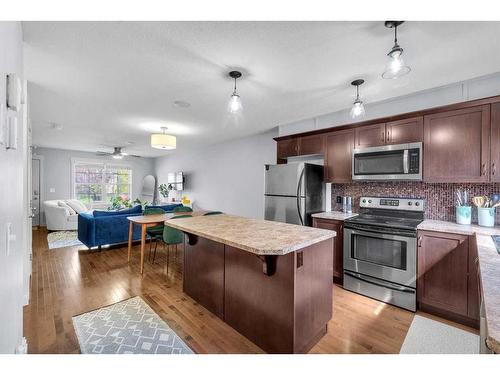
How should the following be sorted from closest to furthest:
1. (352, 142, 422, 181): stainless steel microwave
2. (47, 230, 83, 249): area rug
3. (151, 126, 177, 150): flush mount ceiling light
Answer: (352, 142, 422, 181): stainless steel microwave
(151, 126, 177, 150): flush mount ceiling light
(47, 230, 83, 249): area rug

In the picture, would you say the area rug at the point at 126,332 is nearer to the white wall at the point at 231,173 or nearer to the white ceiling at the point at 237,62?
the white ceiling at the point at 237,62

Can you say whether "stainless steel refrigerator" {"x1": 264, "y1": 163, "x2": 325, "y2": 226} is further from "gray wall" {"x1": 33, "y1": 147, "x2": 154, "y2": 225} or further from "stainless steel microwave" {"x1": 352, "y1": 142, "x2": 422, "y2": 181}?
"gray wall" {"x1": 33, "y1": 147, "x2": 154, "y2": 225}

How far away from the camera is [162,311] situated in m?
2.19

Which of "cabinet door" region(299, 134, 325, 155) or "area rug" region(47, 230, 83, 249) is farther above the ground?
"cabinet door" region(299, 134, 325, 155)

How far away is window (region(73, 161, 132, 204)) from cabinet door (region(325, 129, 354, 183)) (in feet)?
26.0

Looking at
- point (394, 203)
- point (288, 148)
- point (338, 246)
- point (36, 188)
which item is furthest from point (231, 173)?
point (36, 188)

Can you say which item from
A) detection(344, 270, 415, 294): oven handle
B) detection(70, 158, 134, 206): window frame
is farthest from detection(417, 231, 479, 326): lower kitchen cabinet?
detection(70, 158, 134, 206): window frame

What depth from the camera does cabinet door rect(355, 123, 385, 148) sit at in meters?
2.74

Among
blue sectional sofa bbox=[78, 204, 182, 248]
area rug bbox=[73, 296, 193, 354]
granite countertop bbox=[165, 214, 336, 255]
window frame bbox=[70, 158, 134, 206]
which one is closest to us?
granite countertop bbox=[165, 214, 336, 255]

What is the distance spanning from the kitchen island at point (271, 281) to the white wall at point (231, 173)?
2659mm

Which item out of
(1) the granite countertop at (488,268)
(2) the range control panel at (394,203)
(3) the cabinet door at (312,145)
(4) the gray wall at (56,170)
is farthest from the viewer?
(4) the gray wall at (56,170)

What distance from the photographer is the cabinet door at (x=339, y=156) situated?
300 cm

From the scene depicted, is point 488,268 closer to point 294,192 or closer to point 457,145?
point 457,145

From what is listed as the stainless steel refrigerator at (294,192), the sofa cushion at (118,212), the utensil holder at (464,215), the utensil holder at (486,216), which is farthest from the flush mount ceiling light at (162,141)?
the utensil holder at (486,216)
